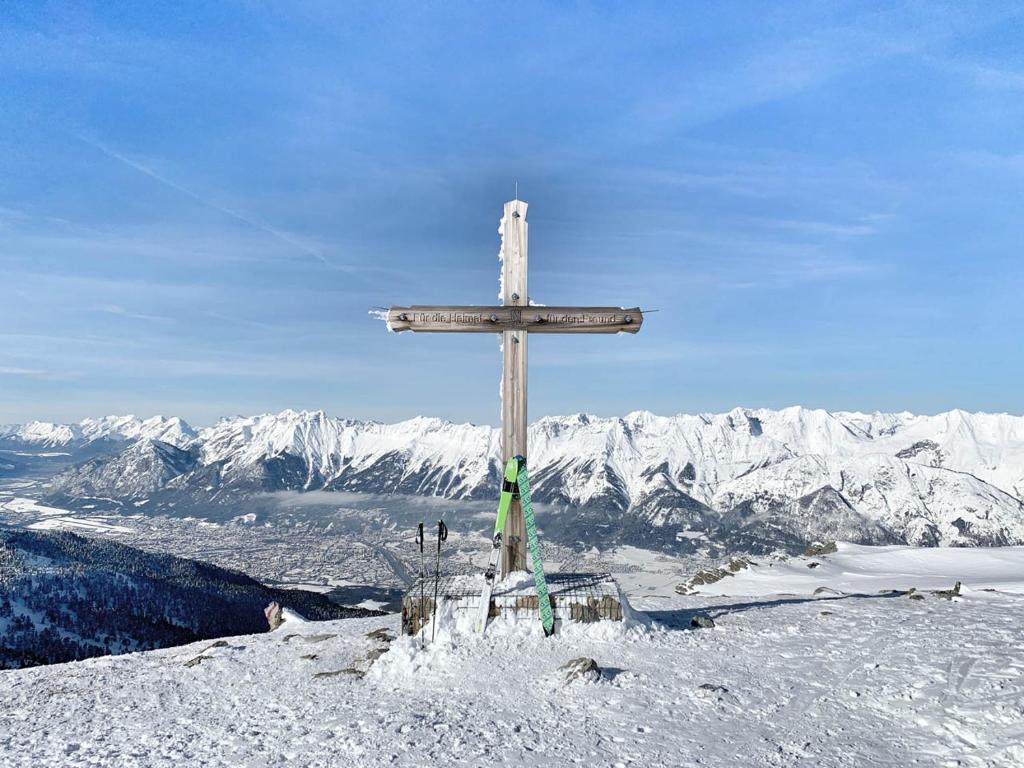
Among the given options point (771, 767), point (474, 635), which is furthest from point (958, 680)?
point (474, 635)

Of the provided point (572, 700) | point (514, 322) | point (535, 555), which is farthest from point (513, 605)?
point (514, 322)

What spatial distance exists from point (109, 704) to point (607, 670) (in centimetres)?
1099

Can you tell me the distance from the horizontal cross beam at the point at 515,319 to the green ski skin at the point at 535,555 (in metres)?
3.59

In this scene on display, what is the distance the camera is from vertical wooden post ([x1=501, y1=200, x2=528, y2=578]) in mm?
16594

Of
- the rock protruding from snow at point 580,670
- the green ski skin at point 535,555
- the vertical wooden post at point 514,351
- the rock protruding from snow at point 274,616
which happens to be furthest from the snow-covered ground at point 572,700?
the rock protruding from snow at point 274,616

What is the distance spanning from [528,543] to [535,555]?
3.29 ft

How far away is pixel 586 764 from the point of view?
953 centimetres

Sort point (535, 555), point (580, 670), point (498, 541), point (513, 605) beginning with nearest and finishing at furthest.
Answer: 1. point (580, 670)
2. point (535, 555)
3. point (513, 605)
4. point (498, 541)

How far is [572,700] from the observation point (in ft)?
39.2

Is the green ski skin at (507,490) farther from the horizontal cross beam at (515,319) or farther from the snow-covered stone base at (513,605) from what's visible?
the horizontal cross beam at (515,319)

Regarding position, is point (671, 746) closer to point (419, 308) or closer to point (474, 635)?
point (474, 635)

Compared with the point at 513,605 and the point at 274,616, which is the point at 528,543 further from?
the point at 274,616

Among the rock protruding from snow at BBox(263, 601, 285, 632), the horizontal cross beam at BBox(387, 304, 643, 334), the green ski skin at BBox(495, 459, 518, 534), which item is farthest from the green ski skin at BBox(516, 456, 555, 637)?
the rock protruding from snow at BBox(263, 601, 285, 632)

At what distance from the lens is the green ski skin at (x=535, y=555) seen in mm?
15039
